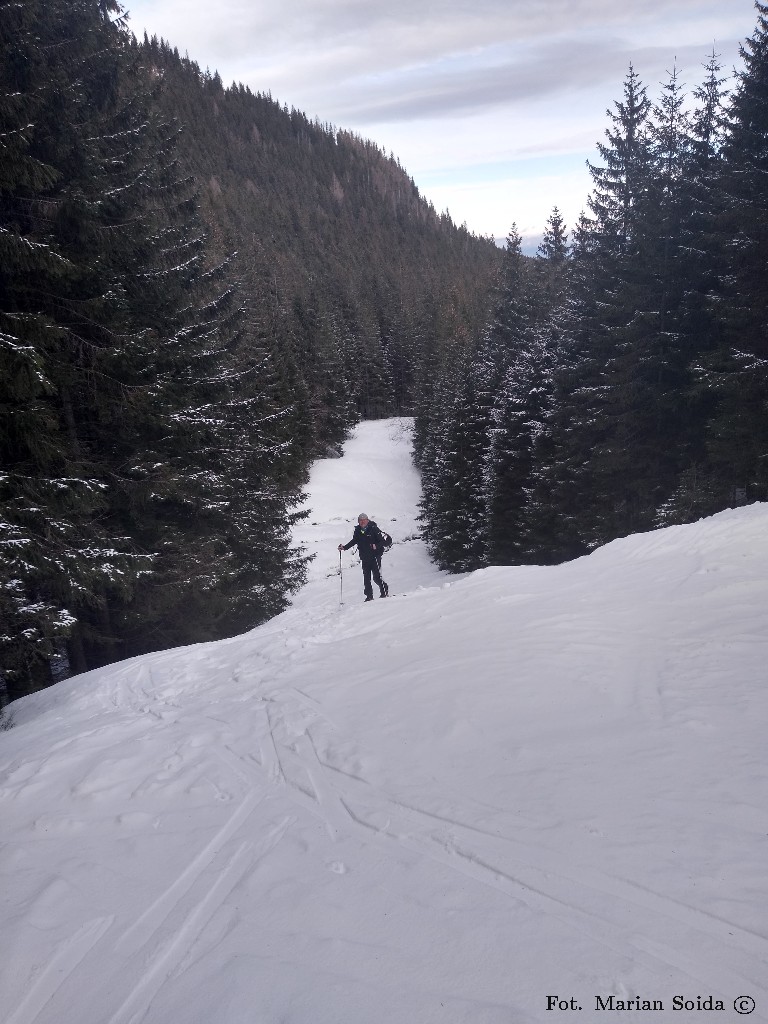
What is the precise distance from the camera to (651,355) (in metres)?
17.8

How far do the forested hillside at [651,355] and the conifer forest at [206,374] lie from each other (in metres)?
0.08

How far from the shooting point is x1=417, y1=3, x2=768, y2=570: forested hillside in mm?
14438

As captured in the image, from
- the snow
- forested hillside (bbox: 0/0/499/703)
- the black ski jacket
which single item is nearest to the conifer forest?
forested hillside (bbox: 0/0/499/703)

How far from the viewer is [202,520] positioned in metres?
14.4

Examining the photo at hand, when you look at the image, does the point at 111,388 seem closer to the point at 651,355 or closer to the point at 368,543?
the point at 368,543

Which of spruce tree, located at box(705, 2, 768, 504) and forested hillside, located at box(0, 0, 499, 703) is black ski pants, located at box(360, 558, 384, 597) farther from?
spruce tree, located at box(705, 2, 768, 504)

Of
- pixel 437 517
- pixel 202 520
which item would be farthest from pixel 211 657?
pixel 437 517

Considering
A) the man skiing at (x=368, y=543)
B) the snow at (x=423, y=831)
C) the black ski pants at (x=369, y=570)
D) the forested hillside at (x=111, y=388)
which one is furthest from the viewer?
the black ski pants at (x=369, y=570)

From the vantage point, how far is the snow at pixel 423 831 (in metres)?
3.04

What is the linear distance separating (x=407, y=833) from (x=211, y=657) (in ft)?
22.2

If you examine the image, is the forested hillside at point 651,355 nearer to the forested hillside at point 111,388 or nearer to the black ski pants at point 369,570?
the black ski pants at point 369,570

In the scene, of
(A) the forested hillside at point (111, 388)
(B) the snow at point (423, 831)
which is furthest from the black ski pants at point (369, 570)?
(B) the snow at point (423, 831)

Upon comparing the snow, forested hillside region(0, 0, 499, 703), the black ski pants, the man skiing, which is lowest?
the snow

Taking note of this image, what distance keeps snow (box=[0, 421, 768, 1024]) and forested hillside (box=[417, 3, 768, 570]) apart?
8683mm
